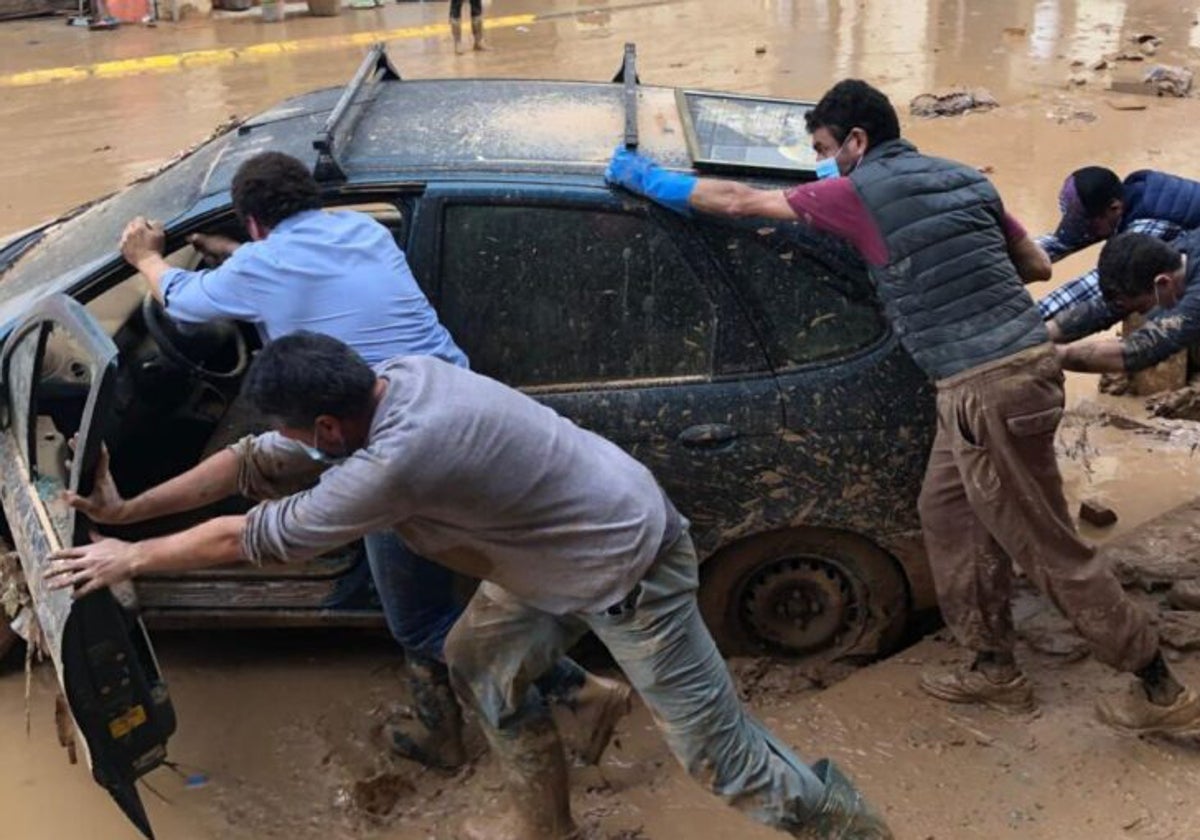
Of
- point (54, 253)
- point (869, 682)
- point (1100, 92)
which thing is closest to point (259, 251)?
point (54, 253)

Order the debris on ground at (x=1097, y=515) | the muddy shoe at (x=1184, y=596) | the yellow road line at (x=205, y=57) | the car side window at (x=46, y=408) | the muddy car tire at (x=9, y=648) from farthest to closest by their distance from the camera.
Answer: the yellow road line at (x=205, y=57)
the debris on ground at (x=1097, y=515)
the muddy shoe at (x=1184, y=596)
the muddy car tire at (x=9, y=648)
the car side window at (x=46, y=408)

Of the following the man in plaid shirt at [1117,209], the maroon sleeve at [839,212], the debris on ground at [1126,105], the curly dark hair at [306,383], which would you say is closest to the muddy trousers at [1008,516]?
→ the maroon sleeve at [839,212]

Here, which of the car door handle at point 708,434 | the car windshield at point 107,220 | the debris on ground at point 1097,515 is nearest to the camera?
the car door handle at point 708,434

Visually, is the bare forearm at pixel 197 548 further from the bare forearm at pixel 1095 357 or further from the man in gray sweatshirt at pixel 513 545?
the bare forearm at pixel 1095 357

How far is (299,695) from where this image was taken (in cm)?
394

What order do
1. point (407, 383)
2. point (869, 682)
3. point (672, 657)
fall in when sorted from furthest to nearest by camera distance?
point (869, 682)
point (672, 657)
point (407, 383)

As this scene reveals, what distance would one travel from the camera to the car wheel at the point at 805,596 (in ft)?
12.3

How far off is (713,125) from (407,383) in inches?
73.5

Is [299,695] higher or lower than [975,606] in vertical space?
lower

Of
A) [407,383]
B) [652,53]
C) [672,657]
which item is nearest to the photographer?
[407,383]

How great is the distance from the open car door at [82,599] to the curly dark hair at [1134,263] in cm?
278

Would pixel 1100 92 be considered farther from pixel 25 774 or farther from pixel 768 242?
pixel 25 774

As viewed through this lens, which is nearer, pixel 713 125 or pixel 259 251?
pixel 259 251

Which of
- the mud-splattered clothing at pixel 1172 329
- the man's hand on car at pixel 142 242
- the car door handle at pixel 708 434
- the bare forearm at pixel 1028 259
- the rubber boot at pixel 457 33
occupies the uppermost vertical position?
the man's hand on car at pixel 142 242
